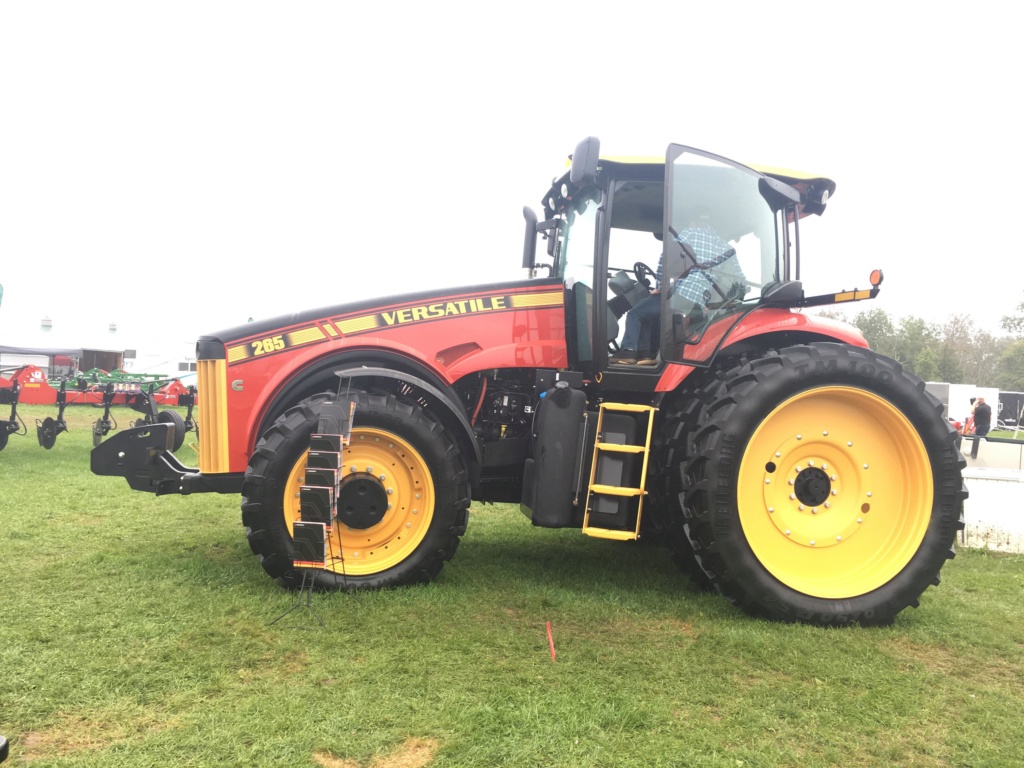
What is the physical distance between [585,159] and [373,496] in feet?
7.49

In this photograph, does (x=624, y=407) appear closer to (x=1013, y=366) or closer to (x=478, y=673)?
(x=478, y=673)

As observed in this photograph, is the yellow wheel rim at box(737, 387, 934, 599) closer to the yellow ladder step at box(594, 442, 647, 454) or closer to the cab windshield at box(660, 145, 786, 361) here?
the yellow ladder step at box(594, 442, 647, 454)

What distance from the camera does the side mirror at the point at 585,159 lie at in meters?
4.05

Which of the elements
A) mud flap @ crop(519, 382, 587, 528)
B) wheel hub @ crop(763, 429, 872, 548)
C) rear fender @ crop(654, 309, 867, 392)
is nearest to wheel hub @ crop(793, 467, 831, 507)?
wheel hub @ crop(763, 429, 872, 548)

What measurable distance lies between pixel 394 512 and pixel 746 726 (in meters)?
2.26

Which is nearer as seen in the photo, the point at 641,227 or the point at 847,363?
the point at 847,363

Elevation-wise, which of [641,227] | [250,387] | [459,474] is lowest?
[459,474]

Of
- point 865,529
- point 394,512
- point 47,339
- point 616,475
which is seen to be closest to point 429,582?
point 394,512

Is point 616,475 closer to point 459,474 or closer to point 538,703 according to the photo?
point 459,474

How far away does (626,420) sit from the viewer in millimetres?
4332

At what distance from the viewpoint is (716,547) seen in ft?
12.9

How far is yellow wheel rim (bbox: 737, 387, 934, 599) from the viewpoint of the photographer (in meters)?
4.12

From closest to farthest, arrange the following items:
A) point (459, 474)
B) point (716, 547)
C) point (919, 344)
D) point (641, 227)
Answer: point (716, 547)
point (459, 474)
point (641, 227)
point (919, 344)

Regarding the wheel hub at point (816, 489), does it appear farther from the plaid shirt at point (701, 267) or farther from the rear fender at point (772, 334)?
the plaid shirt at point (701, 267)
